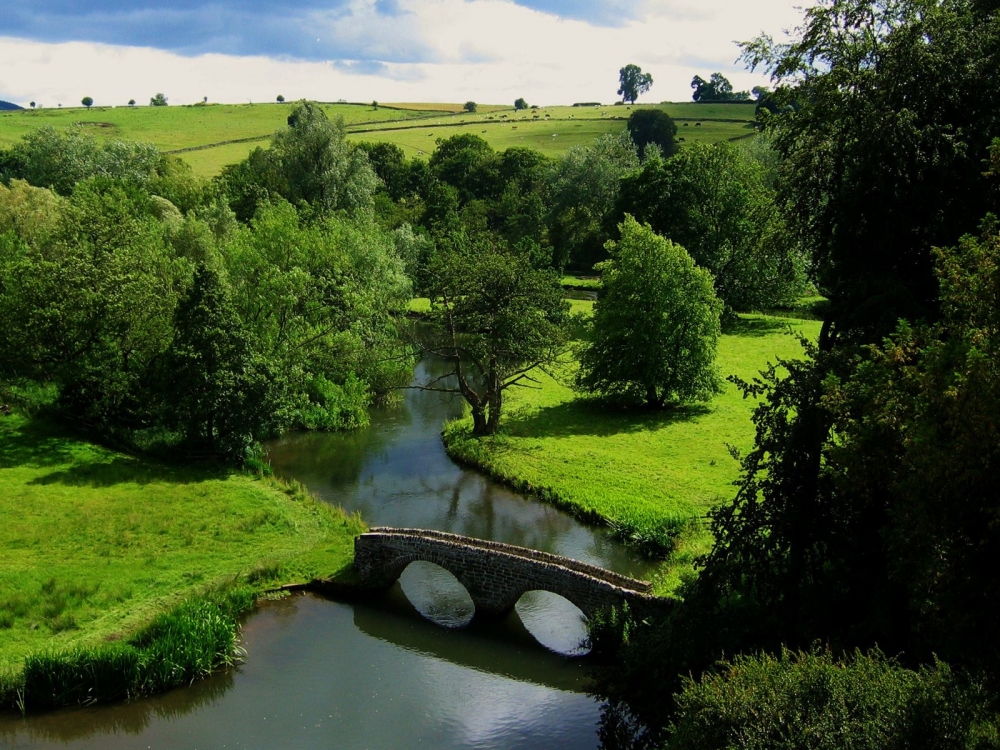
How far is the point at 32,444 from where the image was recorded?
39875 mm

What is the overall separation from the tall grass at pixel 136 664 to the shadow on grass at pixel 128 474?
12825mm

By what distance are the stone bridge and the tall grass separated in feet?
18.1

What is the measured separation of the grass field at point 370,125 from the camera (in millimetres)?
139250

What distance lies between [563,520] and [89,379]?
81.8ft

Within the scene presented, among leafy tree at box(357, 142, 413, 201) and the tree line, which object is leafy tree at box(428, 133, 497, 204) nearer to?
leafy tree at box(357, 142, 413, 201)

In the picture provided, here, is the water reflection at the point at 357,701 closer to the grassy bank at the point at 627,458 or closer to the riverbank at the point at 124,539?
the riverbank at the point at 124,539

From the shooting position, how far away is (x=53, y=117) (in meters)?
152

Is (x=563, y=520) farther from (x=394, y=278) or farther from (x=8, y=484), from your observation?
(x=394, y=278)

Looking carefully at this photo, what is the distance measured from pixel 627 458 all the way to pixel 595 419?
730 cm

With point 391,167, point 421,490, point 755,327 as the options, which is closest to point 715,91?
point 391,167

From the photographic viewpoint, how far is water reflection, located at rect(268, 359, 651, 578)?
1328 inches

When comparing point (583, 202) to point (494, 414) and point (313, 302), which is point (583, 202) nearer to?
point (313, 302)

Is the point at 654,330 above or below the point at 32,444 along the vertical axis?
above

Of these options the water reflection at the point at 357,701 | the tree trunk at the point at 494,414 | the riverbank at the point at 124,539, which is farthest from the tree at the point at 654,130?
the water reflection at the point at 357,701
